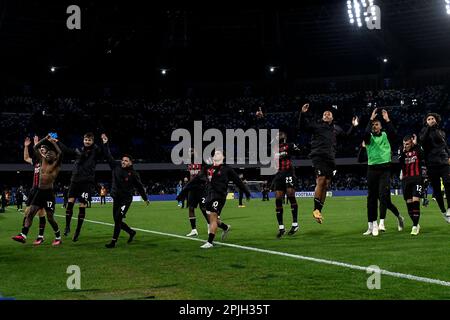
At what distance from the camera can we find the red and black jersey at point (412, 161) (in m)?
12.3

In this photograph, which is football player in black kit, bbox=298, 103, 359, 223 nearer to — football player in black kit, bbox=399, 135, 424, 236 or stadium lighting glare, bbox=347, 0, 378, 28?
football player in black kit, bbox=399, 135, 424, 236

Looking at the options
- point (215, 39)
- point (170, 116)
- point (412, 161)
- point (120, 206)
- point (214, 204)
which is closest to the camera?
point (214, 204)

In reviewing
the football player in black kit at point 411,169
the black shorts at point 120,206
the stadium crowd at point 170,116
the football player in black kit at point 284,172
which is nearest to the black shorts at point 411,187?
the football player in black kit at point 411,169

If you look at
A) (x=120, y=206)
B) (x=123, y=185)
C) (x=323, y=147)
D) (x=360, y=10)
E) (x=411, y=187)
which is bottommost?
(x=120, y=206)

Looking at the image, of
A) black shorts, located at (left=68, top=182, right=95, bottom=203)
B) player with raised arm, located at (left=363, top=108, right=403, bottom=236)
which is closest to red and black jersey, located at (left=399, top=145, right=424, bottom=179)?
player with raised arm, located at (left=363, top=108, right=403, bottom=236)

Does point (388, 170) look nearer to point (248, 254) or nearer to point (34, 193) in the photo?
point (248, 254)

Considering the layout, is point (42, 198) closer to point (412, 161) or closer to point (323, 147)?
point (323, 147)

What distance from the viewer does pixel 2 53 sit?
52156 millimetres

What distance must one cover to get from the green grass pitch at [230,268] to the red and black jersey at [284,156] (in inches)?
60.9

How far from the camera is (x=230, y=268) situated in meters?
7.32

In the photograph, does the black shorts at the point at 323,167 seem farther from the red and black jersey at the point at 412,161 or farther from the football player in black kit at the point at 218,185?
the red and black jersey at the point at 412,161

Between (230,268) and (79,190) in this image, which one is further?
(79,190)

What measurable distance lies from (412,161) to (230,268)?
23.0 ft

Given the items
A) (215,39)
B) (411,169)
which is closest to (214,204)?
(411,169)
